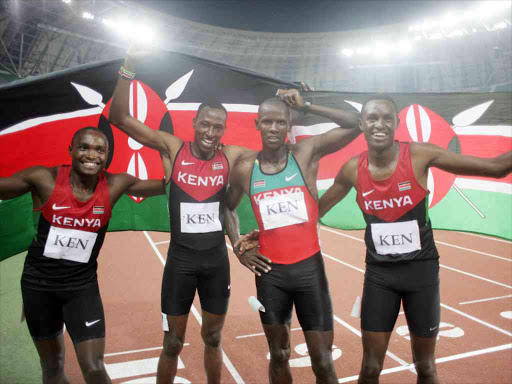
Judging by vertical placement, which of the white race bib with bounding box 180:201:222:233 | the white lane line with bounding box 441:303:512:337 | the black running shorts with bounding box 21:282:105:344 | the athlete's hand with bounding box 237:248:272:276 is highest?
the white race bib with bounding box 180:201:222:233

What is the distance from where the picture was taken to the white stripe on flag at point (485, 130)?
309cm

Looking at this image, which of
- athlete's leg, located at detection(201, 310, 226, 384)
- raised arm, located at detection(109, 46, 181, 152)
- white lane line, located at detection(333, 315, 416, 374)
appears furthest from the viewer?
white lane line, located at detection(333, 315, 416, 374)

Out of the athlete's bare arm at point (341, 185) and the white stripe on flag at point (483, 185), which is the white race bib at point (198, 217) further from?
the white stripe on flag at point (483, 185)

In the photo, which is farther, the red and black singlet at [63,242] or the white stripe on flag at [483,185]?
the white stripe on flag at [483,185]

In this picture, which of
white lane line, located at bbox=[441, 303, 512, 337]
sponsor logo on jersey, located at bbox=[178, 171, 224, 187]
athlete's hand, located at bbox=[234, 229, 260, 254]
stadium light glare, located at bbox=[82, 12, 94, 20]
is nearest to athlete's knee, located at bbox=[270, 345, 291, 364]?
athlete's hand, located at bbox=[234, 229, 260, 254]

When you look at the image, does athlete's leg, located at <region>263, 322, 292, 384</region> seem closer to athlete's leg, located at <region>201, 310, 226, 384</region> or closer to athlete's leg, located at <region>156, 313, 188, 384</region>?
athlete's leg, located at <region>201, 310, 226, 384</region>

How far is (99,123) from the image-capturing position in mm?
3443

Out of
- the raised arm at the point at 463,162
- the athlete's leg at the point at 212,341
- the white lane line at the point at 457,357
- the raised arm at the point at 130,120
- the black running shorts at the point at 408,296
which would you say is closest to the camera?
the raised arm at the point at 463,162

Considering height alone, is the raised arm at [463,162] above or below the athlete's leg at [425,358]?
above

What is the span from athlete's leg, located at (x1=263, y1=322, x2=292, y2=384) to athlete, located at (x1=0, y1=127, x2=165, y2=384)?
3.53ft

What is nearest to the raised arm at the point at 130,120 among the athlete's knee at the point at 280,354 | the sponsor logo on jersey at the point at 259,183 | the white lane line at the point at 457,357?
the sponsor logo on jersey at the point at 259,183

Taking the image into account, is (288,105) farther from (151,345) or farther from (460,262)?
(460,262)

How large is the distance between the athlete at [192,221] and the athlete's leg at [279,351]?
52cm

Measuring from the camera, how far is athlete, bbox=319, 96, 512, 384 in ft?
8.22
